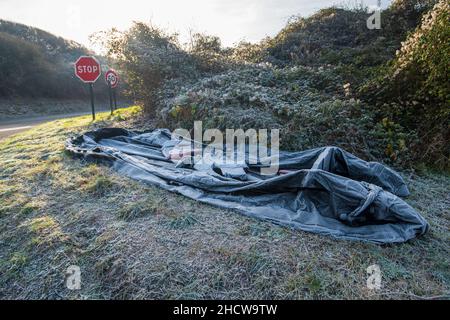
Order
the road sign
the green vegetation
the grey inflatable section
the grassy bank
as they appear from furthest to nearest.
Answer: the road sign, the green vegetation, the grey inflatable section, the grassy bank

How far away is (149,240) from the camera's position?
6.40 ft

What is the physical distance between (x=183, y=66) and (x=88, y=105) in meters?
11.5

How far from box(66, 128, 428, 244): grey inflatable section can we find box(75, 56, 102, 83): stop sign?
129 inches

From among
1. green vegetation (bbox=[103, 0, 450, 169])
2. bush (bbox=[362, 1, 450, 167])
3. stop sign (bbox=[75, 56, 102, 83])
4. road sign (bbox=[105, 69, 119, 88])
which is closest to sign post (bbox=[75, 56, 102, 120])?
stop sign (bbox=[75, 56, 102, 83])

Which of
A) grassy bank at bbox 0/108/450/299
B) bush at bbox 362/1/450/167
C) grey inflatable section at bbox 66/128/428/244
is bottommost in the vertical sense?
grassy bank at bbox 0/108/450/299

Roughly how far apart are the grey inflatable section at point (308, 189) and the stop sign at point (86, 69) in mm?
3270

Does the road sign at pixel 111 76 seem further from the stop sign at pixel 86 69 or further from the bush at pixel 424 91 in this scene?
the bush at pixel 424 91

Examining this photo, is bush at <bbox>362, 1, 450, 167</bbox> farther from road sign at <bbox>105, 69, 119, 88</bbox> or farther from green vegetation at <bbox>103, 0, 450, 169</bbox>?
road sign at <bbox>105, 69, 119, 88</bbox>

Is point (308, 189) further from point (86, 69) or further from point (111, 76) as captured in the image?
point (111, 76)

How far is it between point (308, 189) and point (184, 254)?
1.15 m

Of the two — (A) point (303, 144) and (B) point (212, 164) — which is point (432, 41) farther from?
(B) point (212, 164)

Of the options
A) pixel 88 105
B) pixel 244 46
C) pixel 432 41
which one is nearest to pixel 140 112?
pixel 244 46

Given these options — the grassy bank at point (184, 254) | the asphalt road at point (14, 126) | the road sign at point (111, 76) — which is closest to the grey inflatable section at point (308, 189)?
the grassy bank at point (184, 254)

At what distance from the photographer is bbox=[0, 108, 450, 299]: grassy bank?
155 centimetres
